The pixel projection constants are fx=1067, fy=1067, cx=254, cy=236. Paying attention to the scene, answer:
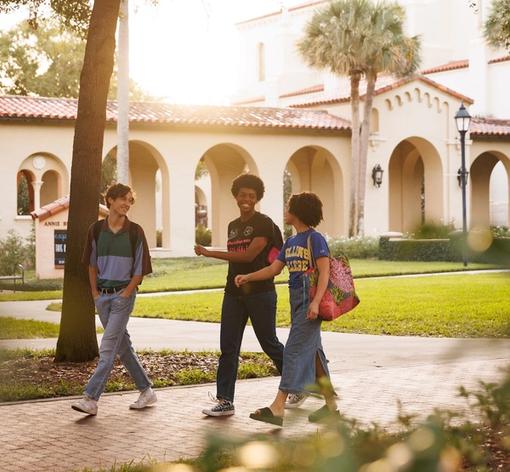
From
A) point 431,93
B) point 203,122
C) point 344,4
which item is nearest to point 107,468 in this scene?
point 203,122

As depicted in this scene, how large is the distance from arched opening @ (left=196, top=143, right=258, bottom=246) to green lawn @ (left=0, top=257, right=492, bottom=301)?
197 inches

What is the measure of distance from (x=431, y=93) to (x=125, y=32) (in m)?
16.9

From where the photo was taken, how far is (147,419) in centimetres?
833

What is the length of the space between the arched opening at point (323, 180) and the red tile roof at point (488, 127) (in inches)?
230

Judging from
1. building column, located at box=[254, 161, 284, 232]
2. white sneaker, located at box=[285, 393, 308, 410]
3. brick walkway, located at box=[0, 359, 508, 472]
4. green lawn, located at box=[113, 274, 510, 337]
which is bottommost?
brick walkway, located at box=[0, 359, 508, 472]

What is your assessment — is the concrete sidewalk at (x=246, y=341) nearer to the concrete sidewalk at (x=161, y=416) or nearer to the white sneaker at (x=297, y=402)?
the concrete sidewalk at (x=161, y=416)

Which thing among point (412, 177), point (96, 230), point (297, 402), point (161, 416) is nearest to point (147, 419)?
point (161, 416)

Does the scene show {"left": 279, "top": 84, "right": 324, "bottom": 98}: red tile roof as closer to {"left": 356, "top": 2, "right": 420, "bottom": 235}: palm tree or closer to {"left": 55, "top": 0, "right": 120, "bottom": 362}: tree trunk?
{"left": 356, "top": 2, "right": 420, "bottom": 235}: palm tree

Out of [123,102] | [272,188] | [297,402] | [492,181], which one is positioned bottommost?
[297,402]

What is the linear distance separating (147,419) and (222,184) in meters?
32.9

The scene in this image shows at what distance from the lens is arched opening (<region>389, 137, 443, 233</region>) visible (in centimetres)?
4184

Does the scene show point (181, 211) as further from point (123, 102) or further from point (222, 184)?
point (123, 102)

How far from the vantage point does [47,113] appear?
1341 inches

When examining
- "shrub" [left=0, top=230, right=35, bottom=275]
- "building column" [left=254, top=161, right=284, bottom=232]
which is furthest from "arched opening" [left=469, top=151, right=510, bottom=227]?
"shrub" [left=0, top=230, right=35, bottom=275]
